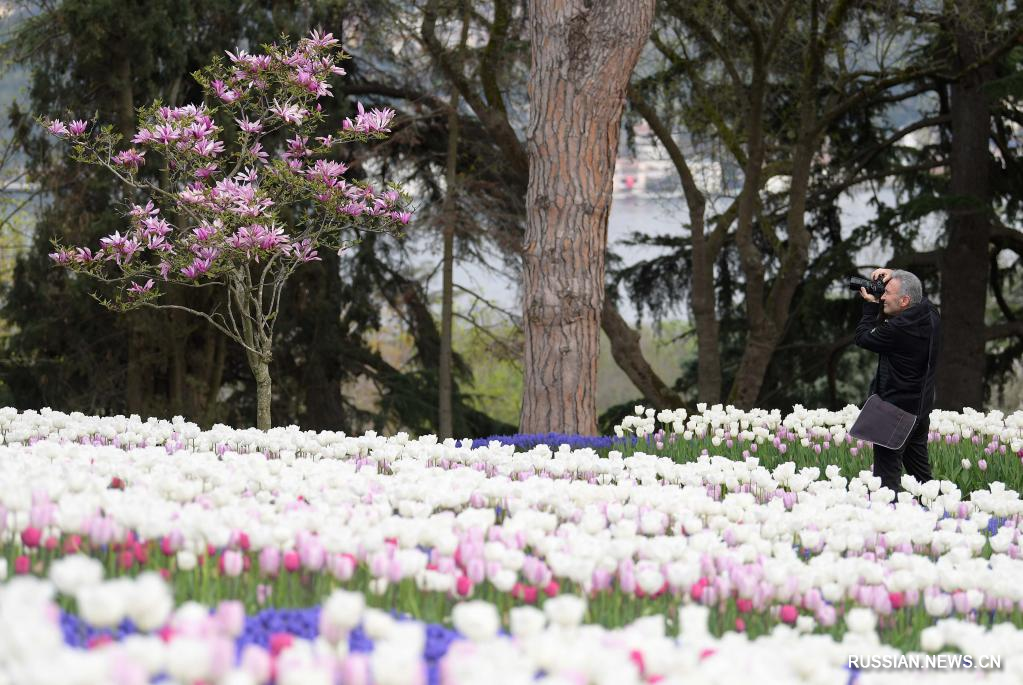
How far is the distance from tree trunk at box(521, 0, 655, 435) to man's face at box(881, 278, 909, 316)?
8.43 feet

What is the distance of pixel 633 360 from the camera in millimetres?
14914

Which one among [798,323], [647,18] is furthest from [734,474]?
[798,323]

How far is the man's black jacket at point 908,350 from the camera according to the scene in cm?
687

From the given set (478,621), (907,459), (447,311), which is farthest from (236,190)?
(447,311)

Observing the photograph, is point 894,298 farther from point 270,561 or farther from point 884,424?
point 270,561

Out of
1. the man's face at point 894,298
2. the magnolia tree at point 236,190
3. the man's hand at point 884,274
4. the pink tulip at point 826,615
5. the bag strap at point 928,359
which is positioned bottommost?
the pink tulip at point 826,615

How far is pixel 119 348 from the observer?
1425 centimetres

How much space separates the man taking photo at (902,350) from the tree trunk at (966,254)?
288 inches

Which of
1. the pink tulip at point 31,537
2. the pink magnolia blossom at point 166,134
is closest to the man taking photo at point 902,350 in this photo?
the pink magnolia blossom at point 166,134

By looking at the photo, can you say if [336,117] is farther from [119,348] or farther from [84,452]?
[84,452]

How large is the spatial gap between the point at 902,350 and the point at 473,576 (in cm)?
455

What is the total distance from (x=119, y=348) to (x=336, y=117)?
4006 millimetres

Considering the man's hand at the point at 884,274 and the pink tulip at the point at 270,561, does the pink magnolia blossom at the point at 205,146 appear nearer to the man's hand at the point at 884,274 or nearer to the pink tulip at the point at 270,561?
the man's hand at the point at 884,274

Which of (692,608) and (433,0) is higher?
(433,0)
